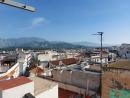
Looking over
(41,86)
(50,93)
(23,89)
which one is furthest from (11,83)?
(50,93)

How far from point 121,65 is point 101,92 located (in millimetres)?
3555

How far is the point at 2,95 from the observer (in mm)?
14227

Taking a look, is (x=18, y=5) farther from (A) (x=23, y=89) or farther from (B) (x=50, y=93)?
(B) (x=50, y=93)

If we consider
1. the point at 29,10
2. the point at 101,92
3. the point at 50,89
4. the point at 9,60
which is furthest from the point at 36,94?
the point at 9,60

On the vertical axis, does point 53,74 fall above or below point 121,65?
below

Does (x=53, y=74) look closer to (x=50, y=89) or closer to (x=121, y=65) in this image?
(x=50, y=89)

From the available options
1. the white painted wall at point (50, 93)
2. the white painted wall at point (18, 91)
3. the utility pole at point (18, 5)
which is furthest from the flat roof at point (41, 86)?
the utility pole at point (18, 5)

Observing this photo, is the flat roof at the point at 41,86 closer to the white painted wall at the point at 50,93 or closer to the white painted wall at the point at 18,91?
the white painted wall at the point at 50,93

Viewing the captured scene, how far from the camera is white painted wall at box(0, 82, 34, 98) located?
47.5ft

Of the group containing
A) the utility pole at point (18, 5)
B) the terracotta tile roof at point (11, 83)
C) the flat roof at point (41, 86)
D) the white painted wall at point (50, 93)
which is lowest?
the white painted wall at point (50, 93)

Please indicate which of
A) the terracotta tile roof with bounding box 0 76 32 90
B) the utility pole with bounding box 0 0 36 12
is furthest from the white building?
the utility pole with bounding box 0 0 36 12

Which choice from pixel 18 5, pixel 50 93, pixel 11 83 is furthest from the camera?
pixel 50 93

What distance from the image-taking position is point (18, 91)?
15445 mm

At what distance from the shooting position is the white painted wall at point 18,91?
570 inches
